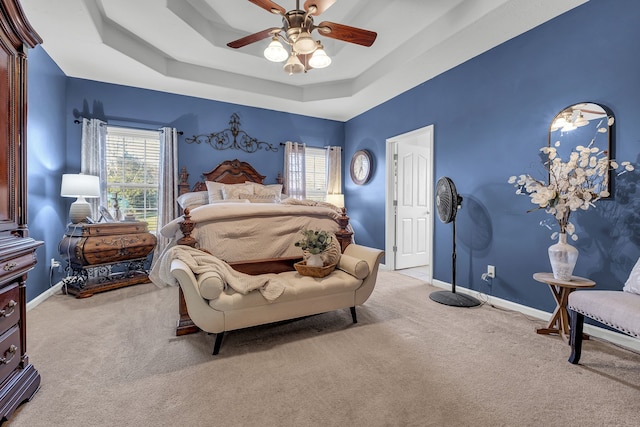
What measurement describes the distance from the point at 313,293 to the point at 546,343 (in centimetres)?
183

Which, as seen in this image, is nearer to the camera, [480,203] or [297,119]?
[480,203]

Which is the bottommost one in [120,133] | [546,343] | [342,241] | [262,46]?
[546,343]

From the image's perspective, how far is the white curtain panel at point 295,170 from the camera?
5.16 m

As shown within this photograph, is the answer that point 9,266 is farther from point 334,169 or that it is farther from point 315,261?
point 334,169

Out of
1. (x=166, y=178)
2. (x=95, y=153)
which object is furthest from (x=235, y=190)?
(x=95, y=153)

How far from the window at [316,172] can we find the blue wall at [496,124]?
3.01 feet

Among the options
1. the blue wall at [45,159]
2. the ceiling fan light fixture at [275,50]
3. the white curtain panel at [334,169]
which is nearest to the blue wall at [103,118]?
the blue wall at [45,159]

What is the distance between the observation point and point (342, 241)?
3.02m

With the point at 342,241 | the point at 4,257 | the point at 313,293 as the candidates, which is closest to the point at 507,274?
the point at 342,241

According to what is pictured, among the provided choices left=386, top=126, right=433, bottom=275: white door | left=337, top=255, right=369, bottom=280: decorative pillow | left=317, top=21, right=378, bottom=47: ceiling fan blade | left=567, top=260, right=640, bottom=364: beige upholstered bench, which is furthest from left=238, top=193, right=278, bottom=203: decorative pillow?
left=567, top=260, right=640, bottom=364: beige upholstered bench

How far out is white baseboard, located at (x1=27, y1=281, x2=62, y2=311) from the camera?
293 centimetres

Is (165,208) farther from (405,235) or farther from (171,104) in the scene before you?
(405,235)

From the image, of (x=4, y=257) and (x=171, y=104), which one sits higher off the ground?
(x=171, y=104)

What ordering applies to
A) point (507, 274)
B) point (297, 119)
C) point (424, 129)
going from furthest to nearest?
point (297, 119)
point (424, 129)
point (507, 274)
